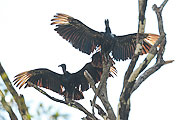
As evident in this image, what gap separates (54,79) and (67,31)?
3.95 ft

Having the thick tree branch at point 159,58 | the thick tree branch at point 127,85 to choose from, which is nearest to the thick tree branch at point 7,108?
the thick tree branch at point 127,85

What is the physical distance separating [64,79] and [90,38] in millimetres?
1176

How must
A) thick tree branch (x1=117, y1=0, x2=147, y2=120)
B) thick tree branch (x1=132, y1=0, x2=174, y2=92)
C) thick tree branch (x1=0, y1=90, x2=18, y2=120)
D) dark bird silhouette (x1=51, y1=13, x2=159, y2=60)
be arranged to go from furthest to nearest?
dark bird silhouette (x1=51, y1=13, x2=159, y2=60) → thick tree branch (x1=132, y1=0, x2=174, y2=92) → thick tree branch (x1=117, y1=0, x2=147, y2=120) → thick tree branch (x1=0, y1=90, x2=18, y2=120)

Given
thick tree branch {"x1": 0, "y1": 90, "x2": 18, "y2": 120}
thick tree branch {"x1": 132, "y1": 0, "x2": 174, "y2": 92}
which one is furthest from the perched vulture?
thick tree branch {"x1": 0, "y1": 90, "x2": 18, "y2": 120}

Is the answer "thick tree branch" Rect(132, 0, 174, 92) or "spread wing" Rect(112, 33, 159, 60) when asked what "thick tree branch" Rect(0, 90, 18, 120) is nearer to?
"thick tree branch" Rect(132, 0, 174, 92)

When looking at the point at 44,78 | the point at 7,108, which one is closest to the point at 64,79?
the point at 44,78

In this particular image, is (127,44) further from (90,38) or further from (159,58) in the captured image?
(159,58)

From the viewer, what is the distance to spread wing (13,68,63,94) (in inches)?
299

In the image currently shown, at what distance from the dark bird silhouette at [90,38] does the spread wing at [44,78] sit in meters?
1.02

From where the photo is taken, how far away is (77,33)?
7.49 metres

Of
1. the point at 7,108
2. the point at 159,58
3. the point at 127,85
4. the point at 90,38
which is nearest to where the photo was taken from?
the point at 7,108

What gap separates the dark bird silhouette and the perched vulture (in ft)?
1.44

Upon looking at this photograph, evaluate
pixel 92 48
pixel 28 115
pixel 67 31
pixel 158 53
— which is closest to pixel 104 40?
pixel 92 48

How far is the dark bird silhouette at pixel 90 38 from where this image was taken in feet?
23.4
